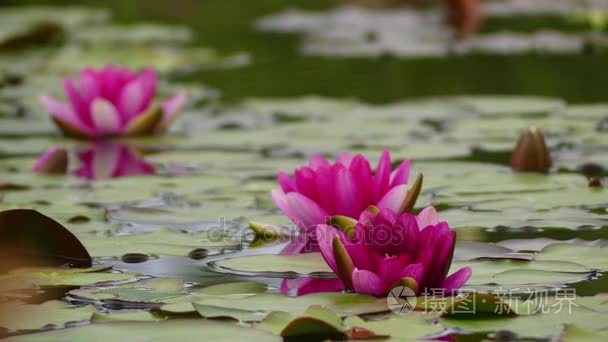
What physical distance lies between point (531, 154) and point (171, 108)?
4.49 feet

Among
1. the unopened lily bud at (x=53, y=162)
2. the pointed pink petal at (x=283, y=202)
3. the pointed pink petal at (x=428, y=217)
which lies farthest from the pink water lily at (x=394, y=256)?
the unopened lily bud at (x=53, y=162)

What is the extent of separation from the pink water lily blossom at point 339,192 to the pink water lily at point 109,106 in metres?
1.51

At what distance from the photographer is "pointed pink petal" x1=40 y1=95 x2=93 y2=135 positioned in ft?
11.5

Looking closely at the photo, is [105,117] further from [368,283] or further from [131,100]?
[368,283]

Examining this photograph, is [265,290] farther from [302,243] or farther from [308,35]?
[308,35]

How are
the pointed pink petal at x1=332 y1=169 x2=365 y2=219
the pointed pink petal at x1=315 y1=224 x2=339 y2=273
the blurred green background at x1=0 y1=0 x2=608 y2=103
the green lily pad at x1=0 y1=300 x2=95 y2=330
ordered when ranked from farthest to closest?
the blurred green background at x1=0 y1=0 x2=608 y2=103
the pointed pink petal at x1=332 y1=169 x2=365 y2=219
the pointed pink petal at x1=315 y1=224 x2=339 y2=273
the green lily pad at x1=0 y1=300 x2=95 y2=330

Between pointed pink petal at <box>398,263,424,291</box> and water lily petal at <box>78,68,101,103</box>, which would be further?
water lily petal at <box>78,68,101,103</box>

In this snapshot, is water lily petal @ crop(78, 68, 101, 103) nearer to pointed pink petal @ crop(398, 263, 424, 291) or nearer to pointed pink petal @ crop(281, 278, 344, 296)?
pointed pink petal @ crop(281, 278, 344, 296)

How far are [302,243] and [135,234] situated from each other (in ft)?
1.19

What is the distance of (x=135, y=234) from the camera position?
2281 millimetres

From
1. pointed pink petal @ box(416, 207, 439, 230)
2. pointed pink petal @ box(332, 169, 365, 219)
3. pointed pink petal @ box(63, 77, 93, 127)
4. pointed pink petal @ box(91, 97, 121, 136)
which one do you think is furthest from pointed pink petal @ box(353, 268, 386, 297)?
pointed pink petal @ box(63, 77, 93, 127)

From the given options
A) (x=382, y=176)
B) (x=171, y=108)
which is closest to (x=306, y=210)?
(x=382, y=176)

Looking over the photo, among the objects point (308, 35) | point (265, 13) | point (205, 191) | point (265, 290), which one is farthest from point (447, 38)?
point (265, 290)

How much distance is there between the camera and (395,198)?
6.89 ft
